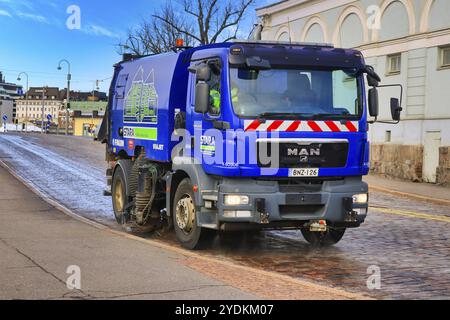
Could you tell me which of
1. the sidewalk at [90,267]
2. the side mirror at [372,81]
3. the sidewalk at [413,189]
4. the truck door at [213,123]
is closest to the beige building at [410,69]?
the sidewalk at [413,189]

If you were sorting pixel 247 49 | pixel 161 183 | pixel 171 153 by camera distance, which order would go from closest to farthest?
pixel 247 49 < pixel 171 153 < pixel 161 183

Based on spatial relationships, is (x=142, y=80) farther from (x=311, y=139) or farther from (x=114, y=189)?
(x=311, y=139)

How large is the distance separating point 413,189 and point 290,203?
13.2m

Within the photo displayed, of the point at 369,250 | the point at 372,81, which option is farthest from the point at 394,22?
the point at 369,250

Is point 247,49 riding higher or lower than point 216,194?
higher

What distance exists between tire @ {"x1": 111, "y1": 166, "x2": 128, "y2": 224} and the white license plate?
4.32 m

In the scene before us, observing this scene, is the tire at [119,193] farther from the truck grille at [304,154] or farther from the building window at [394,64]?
the building window at [394,64]

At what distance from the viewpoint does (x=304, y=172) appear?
8711 millimetres

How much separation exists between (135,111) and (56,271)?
5000 mm

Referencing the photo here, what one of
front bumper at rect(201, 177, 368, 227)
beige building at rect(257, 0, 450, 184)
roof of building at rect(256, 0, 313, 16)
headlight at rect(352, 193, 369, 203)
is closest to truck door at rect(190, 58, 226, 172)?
front bumper at rect(201, 177, 368, 227)

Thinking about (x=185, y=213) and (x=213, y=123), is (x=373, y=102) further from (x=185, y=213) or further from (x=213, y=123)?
(x=185, y=213)

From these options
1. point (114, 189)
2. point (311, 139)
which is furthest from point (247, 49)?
point (114, 189)

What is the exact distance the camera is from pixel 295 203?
867 cm

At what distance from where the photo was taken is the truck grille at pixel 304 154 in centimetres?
854
